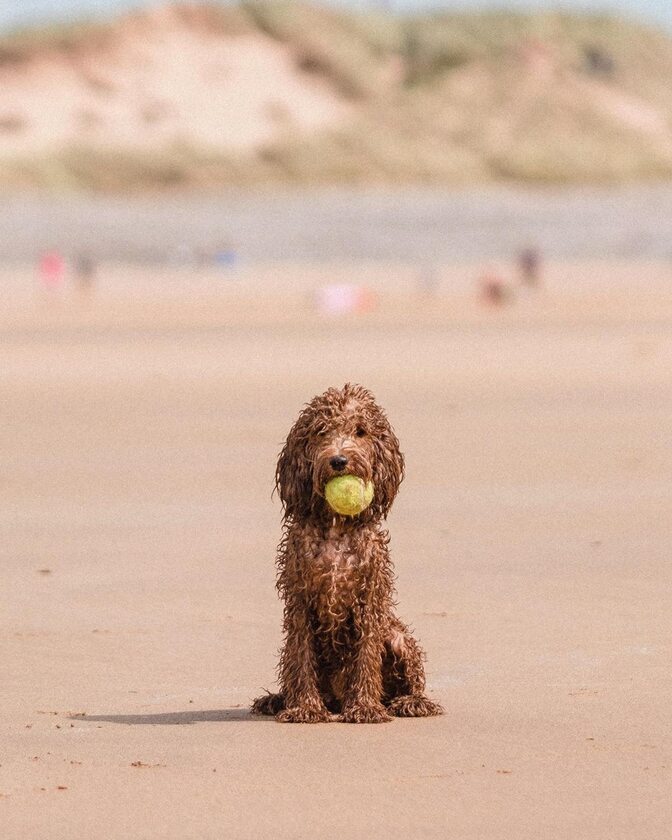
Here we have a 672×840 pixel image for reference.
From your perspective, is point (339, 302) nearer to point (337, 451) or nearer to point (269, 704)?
point (269, 704)

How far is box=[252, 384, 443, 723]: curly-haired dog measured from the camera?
6.50 m

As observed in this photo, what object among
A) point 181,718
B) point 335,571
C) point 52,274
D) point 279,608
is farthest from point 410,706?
point 52,274

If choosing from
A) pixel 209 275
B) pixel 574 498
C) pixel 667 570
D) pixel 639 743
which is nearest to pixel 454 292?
pixel 209 275

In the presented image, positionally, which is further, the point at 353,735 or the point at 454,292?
the point at 454,292

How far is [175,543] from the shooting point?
11.3 m

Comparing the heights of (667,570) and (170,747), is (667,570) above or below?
above

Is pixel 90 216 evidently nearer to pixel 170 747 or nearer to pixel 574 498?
pixel 574 498

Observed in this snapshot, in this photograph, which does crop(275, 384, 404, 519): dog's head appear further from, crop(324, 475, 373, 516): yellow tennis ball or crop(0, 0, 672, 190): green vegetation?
crop(0, 0, 672, 190): green vegetation

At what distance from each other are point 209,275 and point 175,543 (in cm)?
4650

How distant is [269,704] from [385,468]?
101 centimetres

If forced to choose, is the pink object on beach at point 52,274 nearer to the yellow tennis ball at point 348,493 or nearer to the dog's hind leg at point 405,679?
the dog's hind leg at point 405,679

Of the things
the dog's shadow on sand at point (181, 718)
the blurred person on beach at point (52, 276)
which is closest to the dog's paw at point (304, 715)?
the dog's shadow on sand at point (181, 718)

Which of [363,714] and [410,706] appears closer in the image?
[363,714]

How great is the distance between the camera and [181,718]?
23.0 feet
